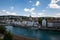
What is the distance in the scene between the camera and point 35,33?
4590mm

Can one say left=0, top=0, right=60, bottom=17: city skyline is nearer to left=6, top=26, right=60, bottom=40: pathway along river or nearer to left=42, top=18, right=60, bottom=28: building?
left=42, top=18, right=60, bottom=28: building

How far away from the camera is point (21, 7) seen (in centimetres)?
455

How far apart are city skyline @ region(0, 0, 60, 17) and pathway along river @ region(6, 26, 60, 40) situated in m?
0.39

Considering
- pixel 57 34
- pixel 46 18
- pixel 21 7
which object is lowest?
pixel 57 34

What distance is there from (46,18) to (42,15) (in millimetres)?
143

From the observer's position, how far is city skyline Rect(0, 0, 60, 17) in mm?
4516

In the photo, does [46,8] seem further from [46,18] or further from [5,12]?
[5,12]

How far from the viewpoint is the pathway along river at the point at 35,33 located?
4.52 meters

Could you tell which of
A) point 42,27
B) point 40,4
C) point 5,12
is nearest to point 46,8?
point 40,4

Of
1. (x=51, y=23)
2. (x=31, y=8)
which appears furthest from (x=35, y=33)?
(x=31, y=8)

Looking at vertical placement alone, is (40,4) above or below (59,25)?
above

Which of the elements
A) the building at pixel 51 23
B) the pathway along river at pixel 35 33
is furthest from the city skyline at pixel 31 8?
the pathway along river at pixel 35 33

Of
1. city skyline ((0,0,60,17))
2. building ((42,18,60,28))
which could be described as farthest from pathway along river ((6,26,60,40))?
city skyline ((0,0,60,17))

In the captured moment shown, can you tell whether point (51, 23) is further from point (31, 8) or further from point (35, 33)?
point (31, 8)
